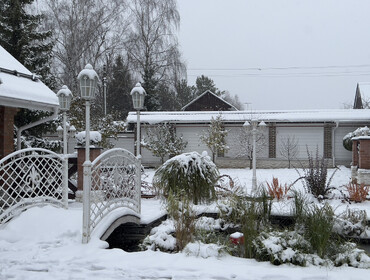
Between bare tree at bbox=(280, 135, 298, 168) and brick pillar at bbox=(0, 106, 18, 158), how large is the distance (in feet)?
44.0

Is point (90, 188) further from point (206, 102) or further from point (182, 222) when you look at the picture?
point (206, 102)

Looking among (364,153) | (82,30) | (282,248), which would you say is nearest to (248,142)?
(364,153)

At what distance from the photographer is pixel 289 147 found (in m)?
18.6

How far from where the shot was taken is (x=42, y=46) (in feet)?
42.1

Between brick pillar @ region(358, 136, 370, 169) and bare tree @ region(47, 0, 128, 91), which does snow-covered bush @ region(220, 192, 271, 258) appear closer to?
brick pillar @ region(358, 136, 370, 169)

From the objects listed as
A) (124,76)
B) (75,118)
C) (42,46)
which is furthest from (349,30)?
(42,46)

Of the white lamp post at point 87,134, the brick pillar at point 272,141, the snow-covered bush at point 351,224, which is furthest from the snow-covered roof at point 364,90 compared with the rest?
the white lamp post at point 87,134

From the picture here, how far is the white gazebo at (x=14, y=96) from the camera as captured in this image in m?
6.69

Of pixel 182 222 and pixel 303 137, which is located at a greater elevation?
pixel 303 137

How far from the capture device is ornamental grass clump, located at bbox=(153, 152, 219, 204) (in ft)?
26.5

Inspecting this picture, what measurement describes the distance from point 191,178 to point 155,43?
63.1 ft

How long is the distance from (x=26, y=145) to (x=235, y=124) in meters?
10.7

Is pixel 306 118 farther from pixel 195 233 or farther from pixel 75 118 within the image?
pixel 195 233

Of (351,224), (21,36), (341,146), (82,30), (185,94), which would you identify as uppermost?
(82,30)
